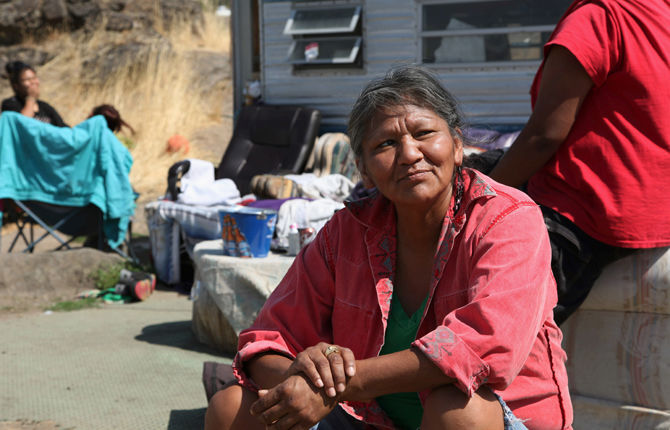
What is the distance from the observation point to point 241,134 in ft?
28.0

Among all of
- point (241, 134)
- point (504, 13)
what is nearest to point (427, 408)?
point (504, 13)

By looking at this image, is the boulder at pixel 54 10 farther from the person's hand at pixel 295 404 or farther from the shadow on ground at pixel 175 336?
the person's hand at pixel 295 404

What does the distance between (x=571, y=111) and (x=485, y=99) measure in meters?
5.56

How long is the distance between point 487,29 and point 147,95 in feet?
30.1

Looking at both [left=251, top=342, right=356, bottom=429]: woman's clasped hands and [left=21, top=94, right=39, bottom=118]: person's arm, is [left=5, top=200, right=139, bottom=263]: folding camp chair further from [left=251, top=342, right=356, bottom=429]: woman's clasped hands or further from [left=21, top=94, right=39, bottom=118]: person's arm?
[left=251, top=342, right=356, bottom=429]: woman's clasped hands

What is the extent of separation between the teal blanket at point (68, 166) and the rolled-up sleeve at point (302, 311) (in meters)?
5.04

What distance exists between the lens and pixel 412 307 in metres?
2.02

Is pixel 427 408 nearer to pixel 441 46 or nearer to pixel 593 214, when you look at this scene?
pixel 593 214

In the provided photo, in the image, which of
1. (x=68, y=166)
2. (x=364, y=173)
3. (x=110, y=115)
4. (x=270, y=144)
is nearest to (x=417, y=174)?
(x=364, y=173)

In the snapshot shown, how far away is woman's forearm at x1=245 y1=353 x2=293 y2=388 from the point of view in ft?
6.22

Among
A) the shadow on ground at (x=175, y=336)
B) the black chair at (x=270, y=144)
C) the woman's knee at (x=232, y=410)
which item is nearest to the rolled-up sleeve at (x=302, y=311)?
the woman's knee at (x=232, y=410)

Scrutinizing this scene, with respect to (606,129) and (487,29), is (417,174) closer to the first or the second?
(606,129)

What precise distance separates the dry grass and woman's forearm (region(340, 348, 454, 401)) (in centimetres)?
1140

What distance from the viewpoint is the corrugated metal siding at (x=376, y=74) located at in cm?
770
